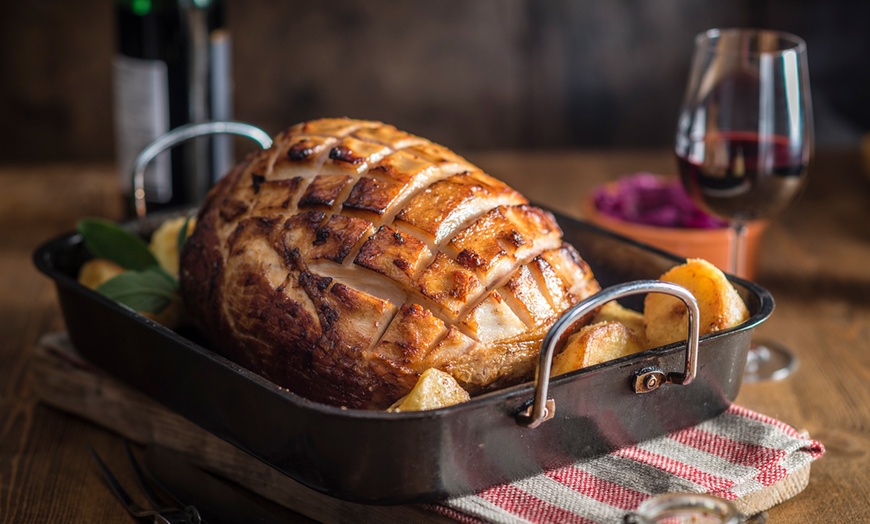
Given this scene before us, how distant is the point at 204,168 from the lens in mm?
2654

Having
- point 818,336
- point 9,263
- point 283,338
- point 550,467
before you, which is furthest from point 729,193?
point 9,263

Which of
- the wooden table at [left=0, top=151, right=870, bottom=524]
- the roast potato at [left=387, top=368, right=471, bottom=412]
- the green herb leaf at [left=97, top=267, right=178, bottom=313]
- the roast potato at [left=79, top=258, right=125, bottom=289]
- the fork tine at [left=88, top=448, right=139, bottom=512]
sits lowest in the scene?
the wooden table at [left=0, top=151, right=870, bottom=524]

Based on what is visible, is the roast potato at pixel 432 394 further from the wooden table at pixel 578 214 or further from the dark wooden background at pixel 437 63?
the dark wooden background at pixel 437 63

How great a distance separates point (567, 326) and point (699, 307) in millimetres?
321

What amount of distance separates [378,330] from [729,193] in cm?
84

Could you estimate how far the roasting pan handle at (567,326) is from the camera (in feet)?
3.97

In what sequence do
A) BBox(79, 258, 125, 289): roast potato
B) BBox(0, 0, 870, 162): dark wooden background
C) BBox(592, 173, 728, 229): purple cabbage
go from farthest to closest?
1. BBox(0, 0, 870, 162): dark wooden background
2. BBox(592, 173, 728, 229): purple cabbage
3. BBox(79, 258, 125, 289): roast potato

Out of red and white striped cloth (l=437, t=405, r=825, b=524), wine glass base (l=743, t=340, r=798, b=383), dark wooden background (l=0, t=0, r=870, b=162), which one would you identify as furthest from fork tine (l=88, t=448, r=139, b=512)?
dark wooden background (l=0, t=0, r=870, b=162)

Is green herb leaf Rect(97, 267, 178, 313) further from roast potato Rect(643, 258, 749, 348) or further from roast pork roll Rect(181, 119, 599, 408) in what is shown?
roast potato Rect(643, 258, 749, 348)

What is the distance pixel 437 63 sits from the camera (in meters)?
3.70

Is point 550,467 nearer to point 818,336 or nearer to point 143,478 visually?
point 143,478

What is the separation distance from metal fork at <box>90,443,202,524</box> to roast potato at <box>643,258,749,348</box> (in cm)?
68

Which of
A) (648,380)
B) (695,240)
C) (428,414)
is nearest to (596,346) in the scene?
(648,380)

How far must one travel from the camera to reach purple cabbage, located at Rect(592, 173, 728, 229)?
233 cm
